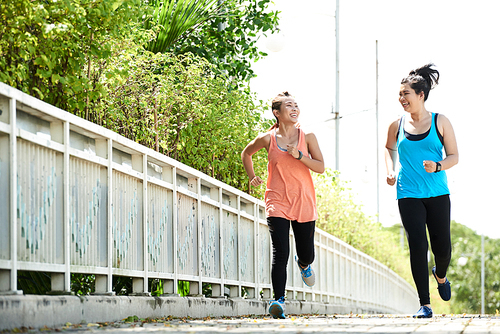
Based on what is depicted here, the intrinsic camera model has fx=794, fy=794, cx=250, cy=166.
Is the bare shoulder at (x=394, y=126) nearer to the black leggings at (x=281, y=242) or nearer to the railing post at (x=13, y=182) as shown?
the black leggings at (x=281, y=242)

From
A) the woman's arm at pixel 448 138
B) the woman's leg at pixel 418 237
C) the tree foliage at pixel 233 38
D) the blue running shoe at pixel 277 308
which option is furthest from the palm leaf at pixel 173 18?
the blue running shoe at pixel 277 308

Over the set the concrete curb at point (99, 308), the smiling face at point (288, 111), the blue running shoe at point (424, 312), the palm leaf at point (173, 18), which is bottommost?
the blue running shoe at point (424, 312)

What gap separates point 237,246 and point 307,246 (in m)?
2.10

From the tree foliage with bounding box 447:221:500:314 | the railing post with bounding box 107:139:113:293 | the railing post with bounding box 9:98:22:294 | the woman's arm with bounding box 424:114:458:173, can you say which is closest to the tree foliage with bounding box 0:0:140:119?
the railing post with bounding box 107:139:113:293

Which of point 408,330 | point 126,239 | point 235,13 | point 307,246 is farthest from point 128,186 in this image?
point 235,13

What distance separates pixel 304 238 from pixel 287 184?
1.81ft

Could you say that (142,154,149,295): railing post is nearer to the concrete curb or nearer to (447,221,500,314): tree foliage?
the concrete curb

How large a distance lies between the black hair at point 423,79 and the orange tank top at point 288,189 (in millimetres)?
1180

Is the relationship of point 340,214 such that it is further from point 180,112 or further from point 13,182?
point 13,182

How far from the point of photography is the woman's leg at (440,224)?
7113mm

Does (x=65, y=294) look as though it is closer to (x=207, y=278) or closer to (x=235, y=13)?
(x=207, y=278)

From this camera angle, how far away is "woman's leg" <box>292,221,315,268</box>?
7.25m

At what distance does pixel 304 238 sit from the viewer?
24.0 feet

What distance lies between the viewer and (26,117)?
4902 millimetres
